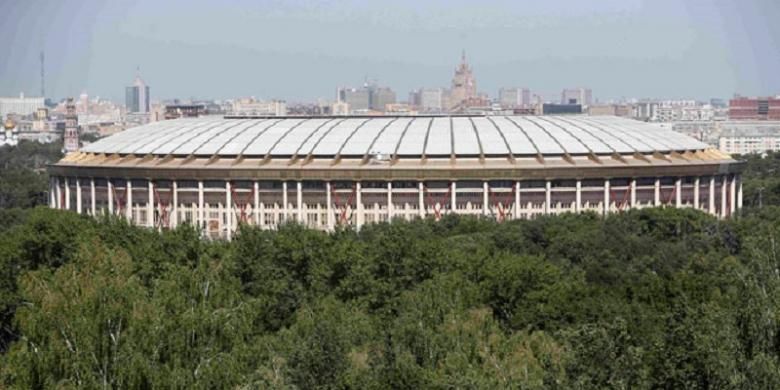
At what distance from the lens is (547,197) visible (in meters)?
75.5

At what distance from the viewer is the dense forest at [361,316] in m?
27.5

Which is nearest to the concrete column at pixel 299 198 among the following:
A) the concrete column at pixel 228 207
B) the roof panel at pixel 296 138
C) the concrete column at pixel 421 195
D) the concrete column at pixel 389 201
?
the roof panel at pixel 296 138

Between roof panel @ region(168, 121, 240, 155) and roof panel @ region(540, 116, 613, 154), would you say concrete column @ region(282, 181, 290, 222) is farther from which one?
roof panel @ region(540, 116, 613, 154)

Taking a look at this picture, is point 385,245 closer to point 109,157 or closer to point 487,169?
point 487,169

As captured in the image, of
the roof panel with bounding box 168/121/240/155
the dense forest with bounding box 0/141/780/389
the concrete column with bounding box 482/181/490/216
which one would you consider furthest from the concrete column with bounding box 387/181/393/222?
the dense forest with bounding box 0/141/780/389

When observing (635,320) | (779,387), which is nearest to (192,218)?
(635,320)

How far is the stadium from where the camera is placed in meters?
75.0

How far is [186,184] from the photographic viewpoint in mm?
77625

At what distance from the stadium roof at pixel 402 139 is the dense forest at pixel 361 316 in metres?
21.0

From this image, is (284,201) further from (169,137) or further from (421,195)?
(169,137)

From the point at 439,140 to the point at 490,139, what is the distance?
8.88 ft

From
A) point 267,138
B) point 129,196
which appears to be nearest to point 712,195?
point 267,138

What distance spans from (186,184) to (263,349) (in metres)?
44.8

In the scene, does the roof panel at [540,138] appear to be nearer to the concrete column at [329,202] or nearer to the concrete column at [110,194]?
the concrete column at [329,202]
